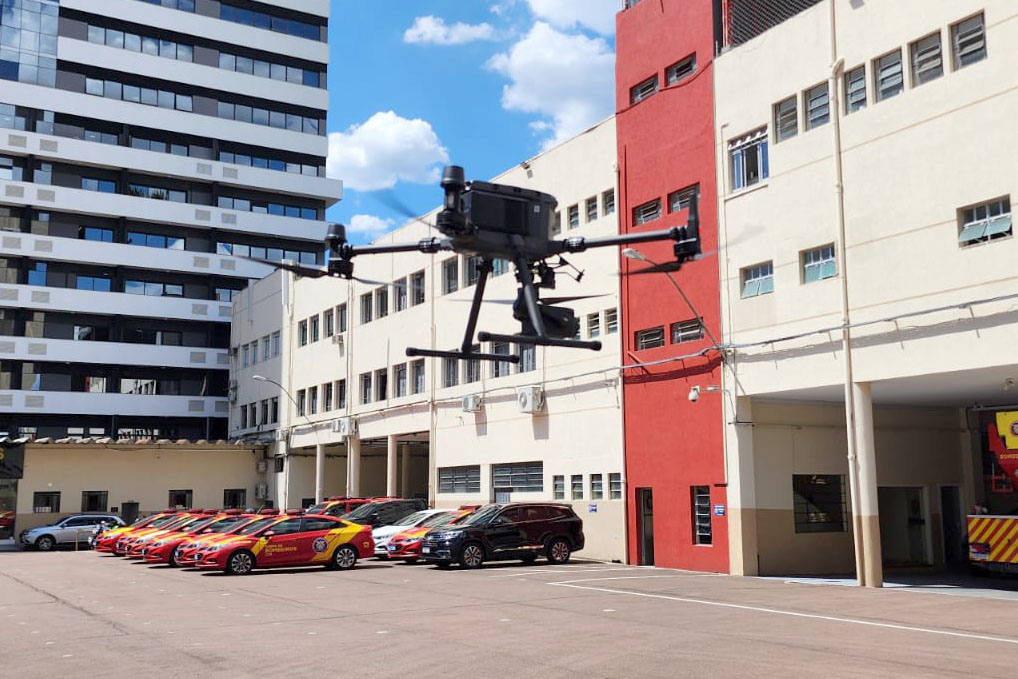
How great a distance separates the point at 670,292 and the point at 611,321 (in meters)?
2.82

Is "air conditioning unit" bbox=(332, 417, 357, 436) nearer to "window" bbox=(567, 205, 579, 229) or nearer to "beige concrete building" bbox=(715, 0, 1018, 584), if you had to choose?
"window" bbox=(567, 205, 579, 229)

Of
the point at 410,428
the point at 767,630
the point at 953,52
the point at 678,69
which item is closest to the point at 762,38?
the point at 678,69

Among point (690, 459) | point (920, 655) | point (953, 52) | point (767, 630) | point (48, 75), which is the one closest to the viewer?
point (920, 655)

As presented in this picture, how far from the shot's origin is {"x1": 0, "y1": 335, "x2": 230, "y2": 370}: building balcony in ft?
188

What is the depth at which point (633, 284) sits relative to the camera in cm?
2844

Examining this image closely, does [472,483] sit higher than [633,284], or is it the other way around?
[633,284]

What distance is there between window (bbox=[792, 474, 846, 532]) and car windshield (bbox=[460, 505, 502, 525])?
24.8 ft

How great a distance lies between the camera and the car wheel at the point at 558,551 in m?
27.2

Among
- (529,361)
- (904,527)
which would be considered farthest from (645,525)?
(529,361)

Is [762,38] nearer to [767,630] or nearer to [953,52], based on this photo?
[953,52]

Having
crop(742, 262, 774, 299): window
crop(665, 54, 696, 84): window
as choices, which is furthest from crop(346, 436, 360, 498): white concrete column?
crop(742, 262, 774, 299): window

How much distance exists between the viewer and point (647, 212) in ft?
93.2

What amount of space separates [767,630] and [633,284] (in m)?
15.3

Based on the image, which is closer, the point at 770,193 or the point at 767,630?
the point at 767,630
